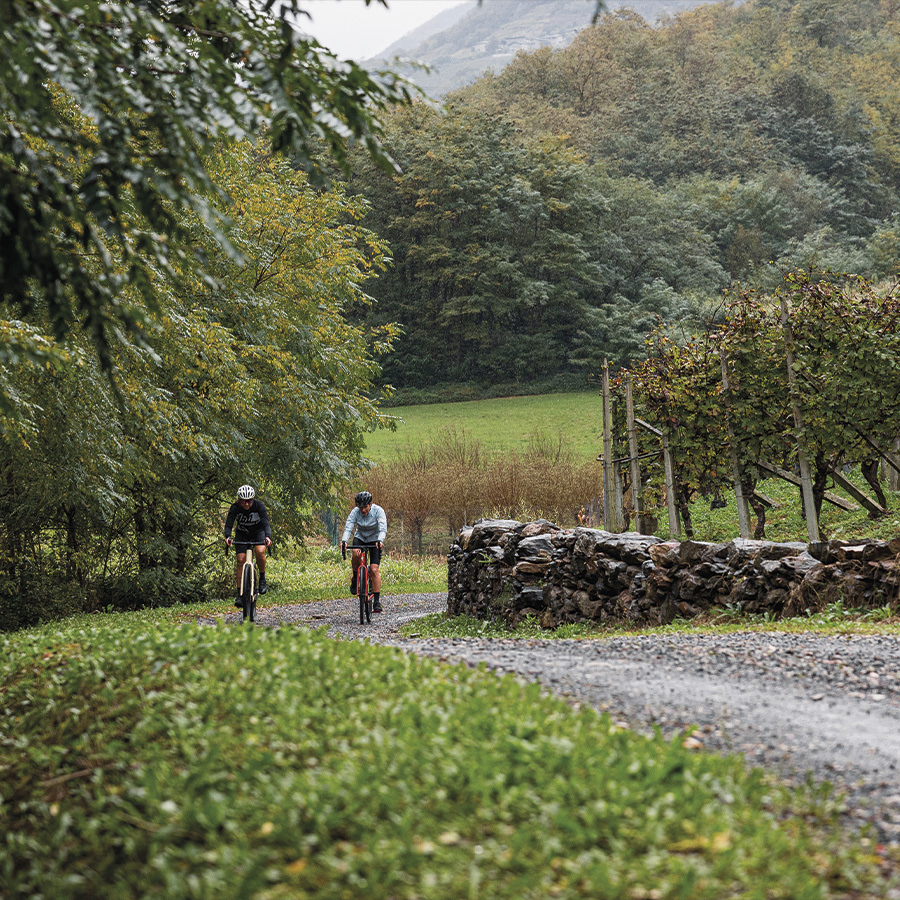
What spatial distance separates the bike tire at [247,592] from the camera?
11.0 metres

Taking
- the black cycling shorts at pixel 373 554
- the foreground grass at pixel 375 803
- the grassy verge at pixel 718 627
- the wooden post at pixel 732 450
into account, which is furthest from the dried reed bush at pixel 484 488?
the foreground grass at pixel 375 803

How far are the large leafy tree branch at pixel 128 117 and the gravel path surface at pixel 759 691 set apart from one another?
331 cm

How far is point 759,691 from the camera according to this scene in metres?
5.66

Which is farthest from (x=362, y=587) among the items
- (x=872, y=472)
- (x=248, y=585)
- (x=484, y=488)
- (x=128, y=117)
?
(x=484, y=488)

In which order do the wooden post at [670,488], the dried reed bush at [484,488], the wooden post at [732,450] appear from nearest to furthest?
the wooden post at [732,450]
the wooden post at [670,488]
the dried reed bush at [484,488]

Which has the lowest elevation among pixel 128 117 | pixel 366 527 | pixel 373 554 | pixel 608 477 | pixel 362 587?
pixel 362 587

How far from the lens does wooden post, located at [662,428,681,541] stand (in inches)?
536

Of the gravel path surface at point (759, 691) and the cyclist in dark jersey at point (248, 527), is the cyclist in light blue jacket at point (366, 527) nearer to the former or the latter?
the cyclist in dark jersey at point (248, 527)

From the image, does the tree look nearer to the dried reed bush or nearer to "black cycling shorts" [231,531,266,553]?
"black cycling shorts" [231,531,266,553]

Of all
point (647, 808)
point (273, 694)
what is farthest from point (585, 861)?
point (273, 694)

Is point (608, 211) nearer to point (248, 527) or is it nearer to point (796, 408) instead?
point (796, 408)

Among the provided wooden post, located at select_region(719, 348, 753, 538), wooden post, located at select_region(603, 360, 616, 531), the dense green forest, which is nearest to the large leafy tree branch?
wooden post, located at select_region(719, 348, 753, 538)

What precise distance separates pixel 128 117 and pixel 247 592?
7.35 metres

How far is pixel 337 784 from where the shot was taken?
11.2 ft
